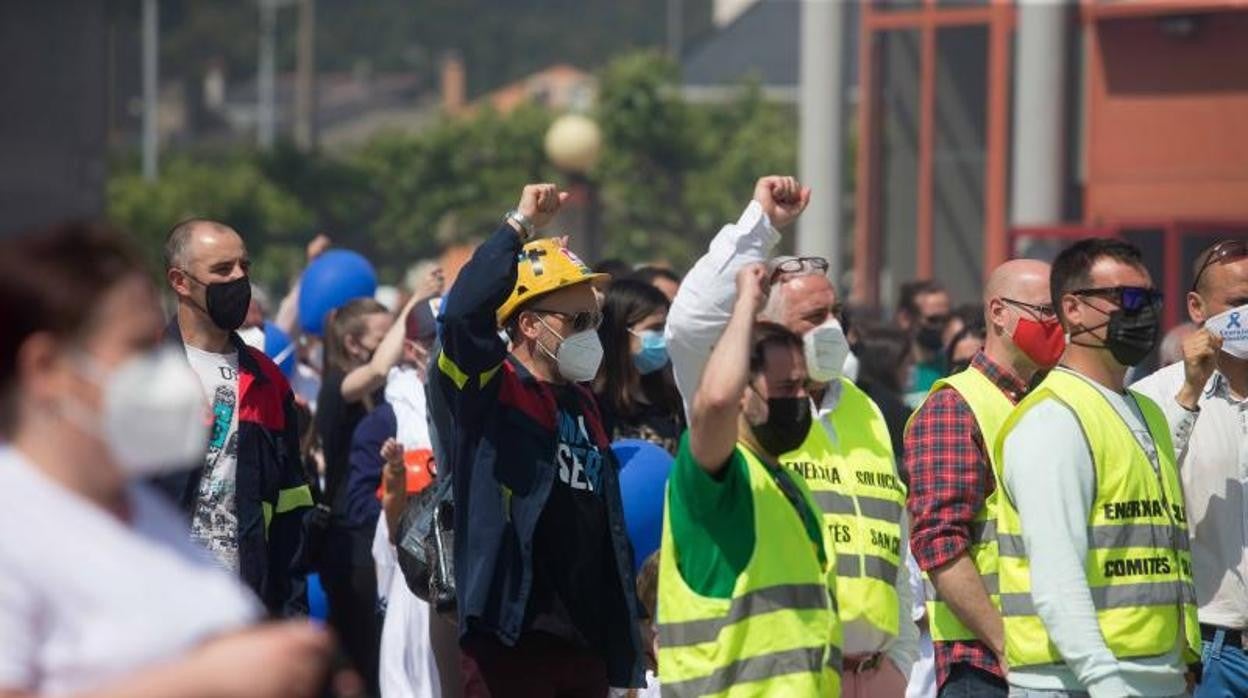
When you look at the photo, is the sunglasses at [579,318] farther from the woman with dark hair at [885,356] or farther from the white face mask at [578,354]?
the woman with dark hair at [885,356]

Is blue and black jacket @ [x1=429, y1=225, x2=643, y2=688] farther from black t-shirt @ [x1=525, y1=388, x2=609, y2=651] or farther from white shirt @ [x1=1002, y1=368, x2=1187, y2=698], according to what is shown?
white shirt @ [x1=1002, y1=368, x2=1187, y2=698]

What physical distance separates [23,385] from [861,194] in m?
26.3

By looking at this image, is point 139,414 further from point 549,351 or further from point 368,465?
point 368,465

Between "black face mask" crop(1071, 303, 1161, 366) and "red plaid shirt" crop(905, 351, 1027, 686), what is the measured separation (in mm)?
479

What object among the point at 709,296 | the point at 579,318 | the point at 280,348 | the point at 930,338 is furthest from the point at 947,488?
the point at 930,338

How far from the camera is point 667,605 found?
5.39 m

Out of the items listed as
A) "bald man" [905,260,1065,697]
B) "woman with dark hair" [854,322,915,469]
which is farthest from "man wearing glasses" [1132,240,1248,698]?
"woman with dark hair" [854,322,915,469]

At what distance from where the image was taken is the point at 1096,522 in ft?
19.5

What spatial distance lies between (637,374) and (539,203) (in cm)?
180

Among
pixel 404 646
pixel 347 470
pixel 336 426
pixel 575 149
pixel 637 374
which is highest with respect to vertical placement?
pixel 575 149

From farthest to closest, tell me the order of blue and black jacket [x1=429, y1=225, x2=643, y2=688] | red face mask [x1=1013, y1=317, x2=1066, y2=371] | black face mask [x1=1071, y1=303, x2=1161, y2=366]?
red face mask [x1=1013, y1=317, x2=1066, y2=371]
blue and black jacket [x1=429, y1=225, x2=643, y2=688]
black face mask [x1=1071, y1=303, x2=1161, y2=366]

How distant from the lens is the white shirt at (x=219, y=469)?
7.02m

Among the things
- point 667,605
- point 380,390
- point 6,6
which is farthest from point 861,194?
point 667,605

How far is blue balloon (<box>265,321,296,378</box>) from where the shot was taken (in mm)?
10914
